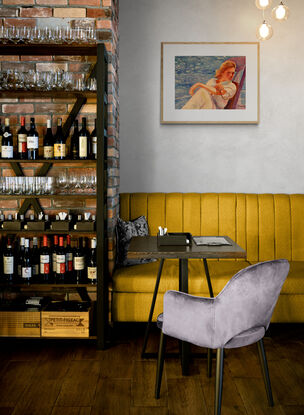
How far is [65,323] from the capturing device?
2.81 m

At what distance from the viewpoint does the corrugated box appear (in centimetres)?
280

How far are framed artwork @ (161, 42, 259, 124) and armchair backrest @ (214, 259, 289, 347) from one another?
223 cm

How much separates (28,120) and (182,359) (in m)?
2.04

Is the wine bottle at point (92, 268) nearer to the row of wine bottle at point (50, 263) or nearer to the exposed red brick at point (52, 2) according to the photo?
the row of wine bottle at point (50, 263)

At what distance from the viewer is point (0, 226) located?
2.94 m

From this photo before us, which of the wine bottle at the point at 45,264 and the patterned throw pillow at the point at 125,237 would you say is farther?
the patterned throw pillow at the point at 125,237

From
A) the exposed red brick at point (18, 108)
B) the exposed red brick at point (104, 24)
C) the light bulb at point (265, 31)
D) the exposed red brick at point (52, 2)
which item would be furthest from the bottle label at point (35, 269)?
the light bulb at point (265, 31)

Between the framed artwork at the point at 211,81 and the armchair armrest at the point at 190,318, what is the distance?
88.8 inches

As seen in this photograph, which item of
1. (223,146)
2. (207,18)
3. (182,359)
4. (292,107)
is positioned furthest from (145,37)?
(182,359)

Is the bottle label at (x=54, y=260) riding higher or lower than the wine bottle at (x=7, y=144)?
lower

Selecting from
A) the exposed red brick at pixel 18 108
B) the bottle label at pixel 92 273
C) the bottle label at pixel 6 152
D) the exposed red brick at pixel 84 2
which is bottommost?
the bottle label at pixel 92 273

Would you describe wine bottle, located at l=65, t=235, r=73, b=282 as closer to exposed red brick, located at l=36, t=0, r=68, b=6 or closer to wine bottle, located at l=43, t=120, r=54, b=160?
wine bottle, located at l=43, t=120, r=54, b=160

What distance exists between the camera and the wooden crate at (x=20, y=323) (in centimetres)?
281

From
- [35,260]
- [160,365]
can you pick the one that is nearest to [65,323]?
[35,260]
